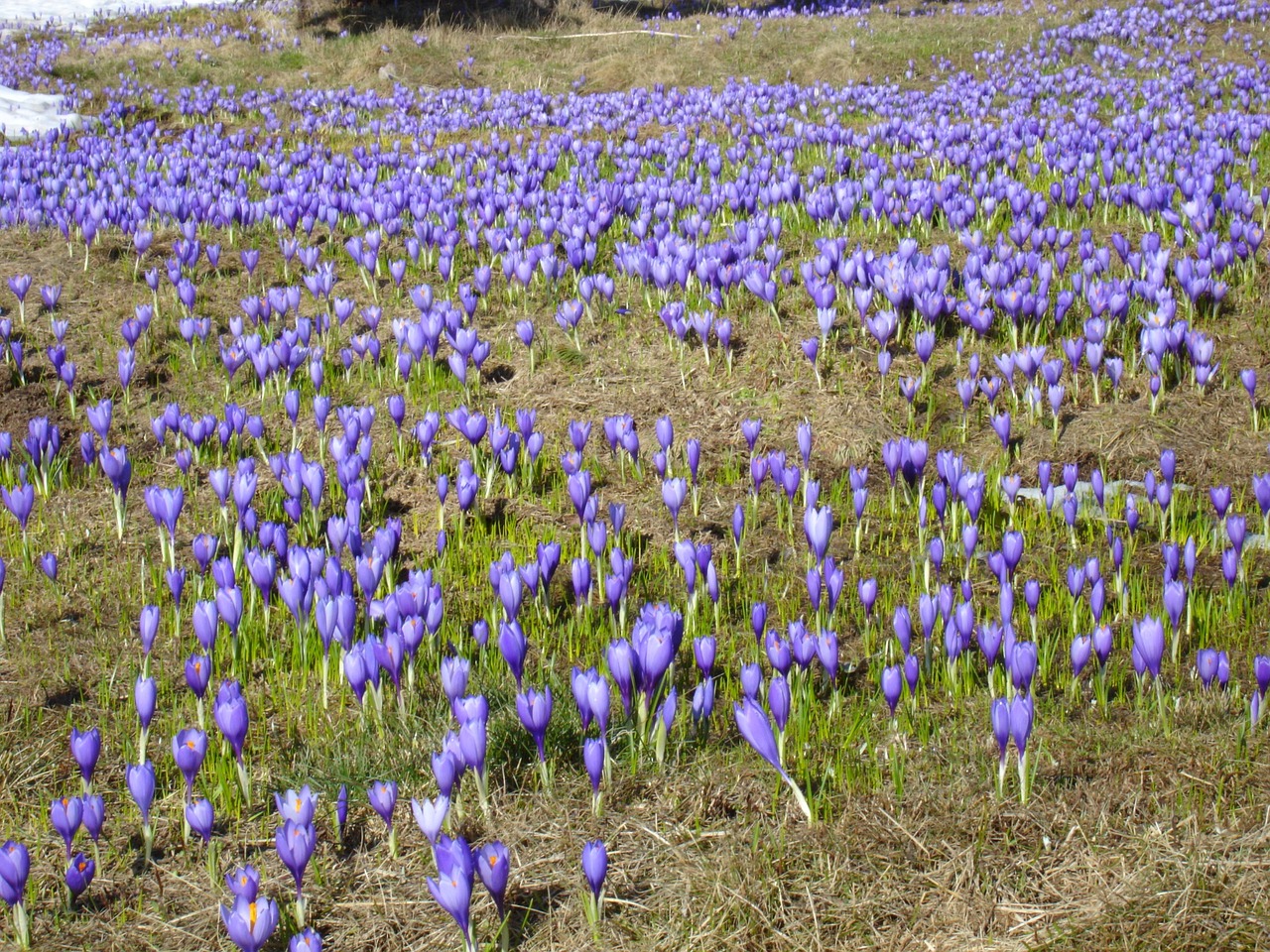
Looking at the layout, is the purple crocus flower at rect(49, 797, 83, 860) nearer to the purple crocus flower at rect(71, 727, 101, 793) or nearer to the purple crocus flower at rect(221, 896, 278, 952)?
the purple crocus flower at rect(71, 727, 101, 793)

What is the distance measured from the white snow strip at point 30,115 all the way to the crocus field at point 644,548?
3.23 meters

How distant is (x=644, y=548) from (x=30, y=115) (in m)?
13.3

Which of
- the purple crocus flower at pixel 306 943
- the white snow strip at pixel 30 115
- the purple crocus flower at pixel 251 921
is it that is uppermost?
the white snow strip at pixel 30 115

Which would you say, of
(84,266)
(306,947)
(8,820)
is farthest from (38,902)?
(84,266)

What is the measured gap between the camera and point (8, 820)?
8.58 ft

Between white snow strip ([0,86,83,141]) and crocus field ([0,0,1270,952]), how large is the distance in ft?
10.6

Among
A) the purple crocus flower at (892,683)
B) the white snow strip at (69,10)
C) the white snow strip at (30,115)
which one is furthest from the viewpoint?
the white snow strip at (69,10)

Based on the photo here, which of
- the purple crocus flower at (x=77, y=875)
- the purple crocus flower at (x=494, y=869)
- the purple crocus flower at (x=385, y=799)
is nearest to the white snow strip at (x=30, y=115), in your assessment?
the purple crocus flower at (x=77, y=875)

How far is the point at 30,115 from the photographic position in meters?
13.7

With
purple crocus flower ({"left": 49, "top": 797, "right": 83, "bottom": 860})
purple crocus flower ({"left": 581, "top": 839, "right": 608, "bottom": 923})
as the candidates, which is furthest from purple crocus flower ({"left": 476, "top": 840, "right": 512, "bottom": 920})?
purple crocus flower ({"left": 49, "top": 797, "right": 83, "bottom": 860})

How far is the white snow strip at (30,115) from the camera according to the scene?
12883 millimetres

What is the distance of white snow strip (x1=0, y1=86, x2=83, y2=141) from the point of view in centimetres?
1288

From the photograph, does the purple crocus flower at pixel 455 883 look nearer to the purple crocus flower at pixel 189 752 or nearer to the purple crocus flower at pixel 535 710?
the purple crocus flower at pixel 535 710

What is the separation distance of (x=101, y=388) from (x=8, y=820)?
3670mm
